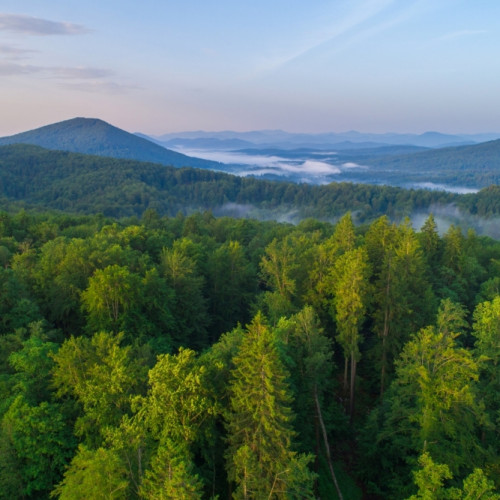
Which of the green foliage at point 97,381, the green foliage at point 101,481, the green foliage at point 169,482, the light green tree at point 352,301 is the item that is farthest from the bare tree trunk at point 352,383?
the green foliage at point 101,481

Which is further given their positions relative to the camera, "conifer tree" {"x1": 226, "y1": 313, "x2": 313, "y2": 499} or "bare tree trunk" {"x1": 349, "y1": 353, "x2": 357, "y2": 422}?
"bare tree trunk" {"x1": 349, "y1": 353, "x2": 357, "y2": 422}

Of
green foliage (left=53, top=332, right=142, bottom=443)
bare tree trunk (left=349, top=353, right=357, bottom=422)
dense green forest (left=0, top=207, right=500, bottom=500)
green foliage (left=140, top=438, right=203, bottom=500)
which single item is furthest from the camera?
bare tree trunk (left=349, top=353, right=357, bottom=422)

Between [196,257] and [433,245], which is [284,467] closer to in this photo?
[196,257]

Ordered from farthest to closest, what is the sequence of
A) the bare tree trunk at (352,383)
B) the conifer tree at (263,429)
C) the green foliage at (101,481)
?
1. the bare tree trunk at (352,383)
2. the conifer tree at (263,429)
3. the green foliage at (101,481)

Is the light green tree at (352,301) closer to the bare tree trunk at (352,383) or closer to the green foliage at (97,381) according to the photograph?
the bare tree trunk at (352,383)

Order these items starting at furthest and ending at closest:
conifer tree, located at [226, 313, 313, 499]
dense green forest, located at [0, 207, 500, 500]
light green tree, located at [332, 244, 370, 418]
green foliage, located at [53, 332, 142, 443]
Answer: light green tree, located at [332, 244, 370, 418], green foliage, located at [53, 332, 142, 443], dense green forest, located at [0, 207, 500, 500], conifer tree, located at [226, 313, 313, 499]

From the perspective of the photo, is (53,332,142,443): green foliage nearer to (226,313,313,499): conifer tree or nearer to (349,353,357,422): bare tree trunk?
(226,313,313,499): conifer tree

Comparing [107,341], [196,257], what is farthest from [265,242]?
[107,341]

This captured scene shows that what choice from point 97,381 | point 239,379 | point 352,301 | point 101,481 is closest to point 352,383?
point 352,301

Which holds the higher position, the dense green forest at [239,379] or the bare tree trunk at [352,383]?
the dense green forest at [239,379]

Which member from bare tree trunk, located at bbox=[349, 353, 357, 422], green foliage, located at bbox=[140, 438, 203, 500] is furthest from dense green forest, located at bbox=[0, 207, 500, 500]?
bare tree trunk, located at bbox=[349, 353, 357, 422]
